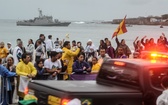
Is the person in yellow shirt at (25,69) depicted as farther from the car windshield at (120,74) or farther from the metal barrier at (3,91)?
the car windshield at (120,74)

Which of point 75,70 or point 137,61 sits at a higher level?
point 137,61

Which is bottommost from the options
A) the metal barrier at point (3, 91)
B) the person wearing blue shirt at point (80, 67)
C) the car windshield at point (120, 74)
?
the metal barrier at point (3, 91)

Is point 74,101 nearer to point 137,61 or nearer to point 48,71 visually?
point 137,61

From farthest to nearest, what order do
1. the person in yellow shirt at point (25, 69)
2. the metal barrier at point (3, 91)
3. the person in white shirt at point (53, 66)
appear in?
the person in white shirt at point (53, 66) < the person in yellow shirt at point (25, 69) < the metal barrier at point (3, 91)

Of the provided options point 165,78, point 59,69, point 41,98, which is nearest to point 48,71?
point 59,69

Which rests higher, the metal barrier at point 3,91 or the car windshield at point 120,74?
the car windshield at point 120,74

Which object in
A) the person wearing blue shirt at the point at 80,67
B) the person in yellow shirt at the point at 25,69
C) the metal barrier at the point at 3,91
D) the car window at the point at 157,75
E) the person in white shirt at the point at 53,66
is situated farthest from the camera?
the person wearing blue shirt at the point at 80,67

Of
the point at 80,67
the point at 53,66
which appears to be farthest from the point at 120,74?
the point at 80,67

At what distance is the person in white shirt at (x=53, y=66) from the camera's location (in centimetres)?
1253

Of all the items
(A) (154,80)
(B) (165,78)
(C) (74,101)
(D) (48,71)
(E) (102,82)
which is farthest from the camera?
(D) (48,71)

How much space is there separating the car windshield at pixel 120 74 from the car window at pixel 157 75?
0.28m

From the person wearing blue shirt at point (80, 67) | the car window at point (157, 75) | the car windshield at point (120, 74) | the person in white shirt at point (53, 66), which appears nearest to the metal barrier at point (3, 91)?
the person in white shirt at point (53, 66)

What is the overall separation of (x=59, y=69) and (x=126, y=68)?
424 centimetres

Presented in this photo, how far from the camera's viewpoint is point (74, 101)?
7.27 m
